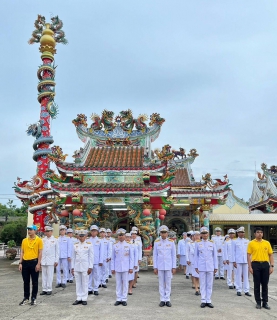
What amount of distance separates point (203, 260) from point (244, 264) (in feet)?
7.31

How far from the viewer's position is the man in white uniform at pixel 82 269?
7.55 meters

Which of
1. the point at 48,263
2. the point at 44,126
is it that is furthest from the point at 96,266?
the point at 44,126

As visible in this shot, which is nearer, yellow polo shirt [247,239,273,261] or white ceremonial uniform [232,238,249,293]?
yellow polo shirt [247,239,273,261]

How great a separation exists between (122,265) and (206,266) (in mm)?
1879

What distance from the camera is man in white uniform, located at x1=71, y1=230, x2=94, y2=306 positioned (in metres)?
7.55

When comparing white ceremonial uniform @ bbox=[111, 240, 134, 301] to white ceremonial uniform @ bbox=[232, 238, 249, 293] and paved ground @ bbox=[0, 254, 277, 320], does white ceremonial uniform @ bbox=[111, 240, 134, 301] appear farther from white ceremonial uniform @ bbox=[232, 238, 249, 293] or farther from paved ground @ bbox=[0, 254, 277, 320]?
white ceremonial uniform @ bbox=[232, 238, 249, 293]

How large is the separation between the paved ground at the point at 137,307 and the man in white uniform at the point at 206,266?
0.92ft

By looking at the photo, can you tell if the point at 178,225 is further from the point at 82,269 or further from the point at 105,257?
the point at 82,269

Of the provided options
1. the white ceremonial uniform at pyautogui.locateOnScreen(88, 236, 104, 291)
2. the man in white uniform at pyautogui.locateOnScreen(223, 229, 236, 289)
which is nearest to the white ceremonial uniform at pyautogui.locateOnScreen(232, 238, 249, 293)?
the man in white uniform at pyautogui.locateOnScreen(223, 229, 236, 289)

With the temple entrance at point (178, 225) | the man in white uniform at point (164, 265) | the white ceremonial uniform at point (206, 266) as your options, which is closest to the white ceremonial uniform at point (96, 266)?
the man in white uniform at point (164, 265)

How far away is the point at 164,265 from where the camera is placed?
7.79m

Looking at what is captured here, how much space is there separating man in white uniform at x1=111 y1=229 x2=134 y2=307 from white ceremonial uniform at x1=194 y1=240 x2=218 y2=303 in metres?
1.57

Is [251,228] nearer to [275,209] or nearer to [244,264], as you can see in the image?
[275,209]

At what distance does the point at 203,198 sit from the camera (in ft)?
65.8
